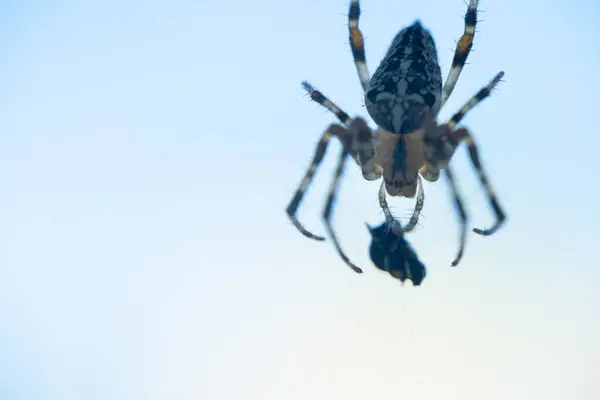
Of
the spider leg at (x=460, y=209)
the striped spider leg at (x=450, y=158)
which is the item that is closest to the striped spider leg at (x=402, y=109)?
the striped spider leg at (x=450, y=158)

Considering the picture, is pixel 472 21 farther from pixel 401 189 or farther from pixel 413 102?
pixel 401 189

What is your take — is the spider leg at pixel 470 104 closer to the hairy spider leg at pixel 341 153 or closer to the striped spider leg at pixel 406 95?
the striped spider leg at pixel 406 95

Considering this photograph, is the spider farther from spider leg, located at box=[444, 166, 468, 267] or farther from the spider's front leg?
spider leg, located at box=[444, 166, 468, 267]

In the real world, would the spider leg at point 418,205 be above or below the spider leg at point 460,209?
above

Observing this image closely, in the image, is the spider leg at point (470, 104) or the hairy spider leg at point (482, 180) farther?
the spider leg at point (470, 104)

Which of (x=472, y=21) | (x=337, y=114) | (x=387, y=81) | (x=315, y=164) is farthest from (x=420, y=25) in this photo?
(x=315, y=164)

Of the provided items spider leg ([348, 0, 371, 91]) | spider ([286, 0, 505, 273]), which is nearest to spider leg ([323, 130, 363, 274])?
spider ([286, 0, 505, 273])
